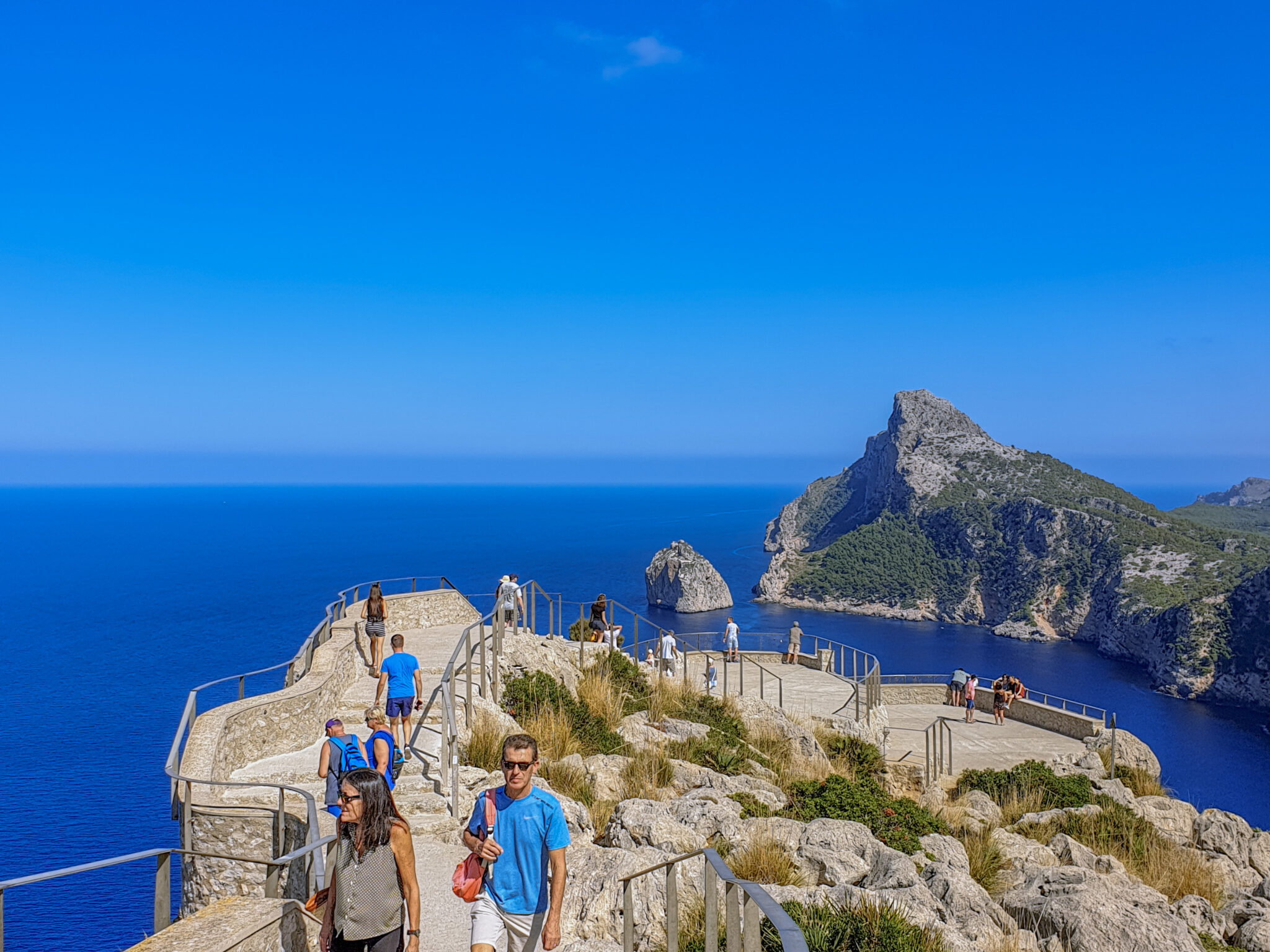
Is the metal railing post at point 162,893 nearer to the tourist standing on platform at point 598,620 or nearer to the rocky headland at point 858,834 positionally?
the rocky headland at point 858,834

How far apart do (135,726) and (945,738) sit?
48.2 meters

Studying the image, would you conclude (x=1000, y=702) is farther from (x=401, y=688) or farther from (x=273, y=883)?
(x=273, y=883)

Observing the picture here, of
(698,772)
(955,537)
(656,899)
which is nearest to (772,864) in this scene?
(656,899)

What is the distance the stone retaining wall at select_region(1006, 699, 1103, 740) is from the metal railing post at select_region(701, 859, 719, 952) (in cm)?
2096

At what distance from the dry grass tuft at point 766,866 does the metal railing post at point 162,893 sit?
425cm

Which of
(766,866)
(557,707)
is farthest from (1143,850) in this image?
(557,707)

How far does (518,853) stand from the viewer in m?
4.25

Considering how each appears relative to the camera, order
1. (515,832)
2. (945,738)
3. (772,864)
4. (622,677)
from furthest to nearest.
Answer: (945,738) < (622,677) < (772,864) < (515,832)

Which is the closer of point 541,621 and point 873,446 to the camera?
point 541,621

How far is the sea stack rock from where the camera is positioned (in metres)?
112

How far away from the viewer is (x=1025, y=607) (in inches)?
4390

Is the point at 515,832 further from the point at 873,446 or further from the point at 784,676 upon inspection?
the point at 873,446

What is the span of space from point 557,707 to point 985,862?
6.17 meters

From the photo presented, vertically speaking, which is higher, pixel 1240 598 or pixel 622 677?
pixel 622 677
